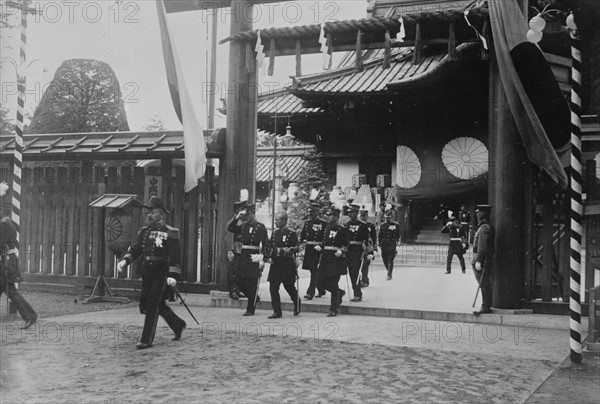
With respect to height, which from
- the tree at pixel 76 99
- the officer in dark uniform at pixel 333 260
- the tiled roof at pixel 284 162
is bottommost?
the officer in dark uniform at pixel 333 260

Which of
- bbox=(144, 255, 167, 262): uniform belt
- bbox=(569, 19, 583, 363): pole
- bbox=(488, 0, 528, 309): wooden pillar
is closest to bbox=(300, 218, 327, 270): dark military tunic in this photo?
bbox=(488, 0, 528, 309): wooden pillar

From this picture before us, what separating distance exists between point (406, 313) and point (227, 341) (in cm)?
350

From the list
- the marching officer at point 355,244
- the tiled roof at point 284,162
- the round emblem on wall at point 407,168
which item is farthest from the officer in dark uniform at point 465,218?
the tiled roof at point 284,162

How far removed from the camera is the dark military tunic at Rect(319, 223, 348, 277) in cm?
1066

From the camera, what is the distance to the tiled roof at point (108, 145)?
11.9 metres

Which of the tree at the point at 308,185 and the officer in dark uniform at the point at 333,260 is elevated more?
the tree at the point at 308,185

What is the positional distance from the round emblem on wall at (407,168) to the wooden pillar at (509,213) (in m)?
8.99

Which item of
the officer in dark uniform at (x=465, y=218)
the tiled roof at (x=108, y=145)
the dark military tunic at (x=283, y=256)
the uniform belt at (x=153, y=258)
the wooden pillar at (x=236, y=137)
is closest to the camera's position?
the uniform belt at (x=153, y=258)

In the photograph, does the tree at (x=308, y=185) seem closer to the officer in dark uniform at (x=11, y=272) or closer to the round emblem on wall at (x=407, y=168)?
the round emblem on wall at (x=407, y=168)

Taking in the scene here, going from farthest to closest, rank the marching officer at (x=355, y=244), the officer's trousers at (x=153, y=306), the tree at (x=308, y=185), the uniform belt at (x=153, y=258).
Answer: the tree at (x=308, y=185), the marching officer at (x=355, y=244), the uniform belt at (x=153, y=258), the officer's trousers at (x=153, y=306)

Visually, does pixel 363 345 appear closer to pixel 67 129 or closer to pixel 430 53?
pixel 430 53

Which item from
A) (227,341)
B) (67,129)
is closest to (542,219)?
(227,341)

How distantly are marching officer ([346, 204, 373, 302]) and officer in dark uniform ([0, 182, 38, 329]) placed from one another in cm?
572

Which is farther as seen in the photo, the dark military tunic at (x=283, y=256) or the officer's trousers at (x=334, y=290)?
the officer's trousers at (x=334, y=290)
